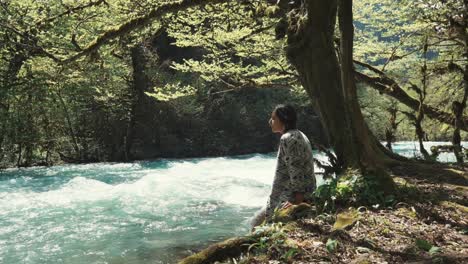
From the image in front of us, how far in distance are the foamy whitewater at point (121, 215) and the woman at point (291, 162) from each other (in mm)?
3390

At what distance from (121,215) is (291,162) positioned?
7.48 meters

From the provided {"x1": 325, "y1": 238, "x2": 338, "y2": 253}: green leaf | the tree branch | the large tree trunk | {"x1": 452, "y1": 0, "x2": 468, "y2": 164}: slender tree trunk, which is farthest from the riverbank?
the tree branch

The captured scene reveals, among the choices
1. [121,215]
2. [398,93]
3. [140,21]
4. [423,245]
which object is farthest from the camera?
[398,93]

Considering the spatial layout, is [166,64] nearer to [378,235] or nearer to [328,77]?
[328,77]

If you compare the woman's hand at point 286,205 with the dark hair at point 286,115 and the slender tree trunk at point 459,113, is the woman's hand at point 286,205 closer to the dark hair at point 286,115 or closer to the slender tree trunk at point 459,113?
the dark hair at point 286,115

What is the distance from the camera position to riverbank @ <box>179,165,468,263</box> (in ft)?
13.0

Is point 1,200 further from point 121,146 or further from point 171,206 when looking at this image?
point 121,146

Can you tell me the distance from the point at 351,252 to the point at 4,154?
22.8m

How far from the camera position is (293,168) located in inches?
204

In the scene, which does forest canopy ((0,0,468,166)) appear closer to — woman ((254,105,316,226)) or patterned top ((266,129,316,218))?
woman ((254,105,316,226))

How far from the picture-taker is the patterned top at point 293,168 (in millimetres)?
5137

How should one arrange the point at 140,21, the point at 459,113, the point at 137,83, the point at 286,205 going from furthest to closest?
the point at 137,83 → the point at 459,113 → the point at 140,21 → the point at 286,205

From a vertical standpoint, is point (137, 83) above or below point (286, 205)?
above

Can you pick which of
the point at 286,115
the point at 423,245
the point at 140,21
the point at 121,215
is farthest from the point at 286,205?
the point at 121,215
